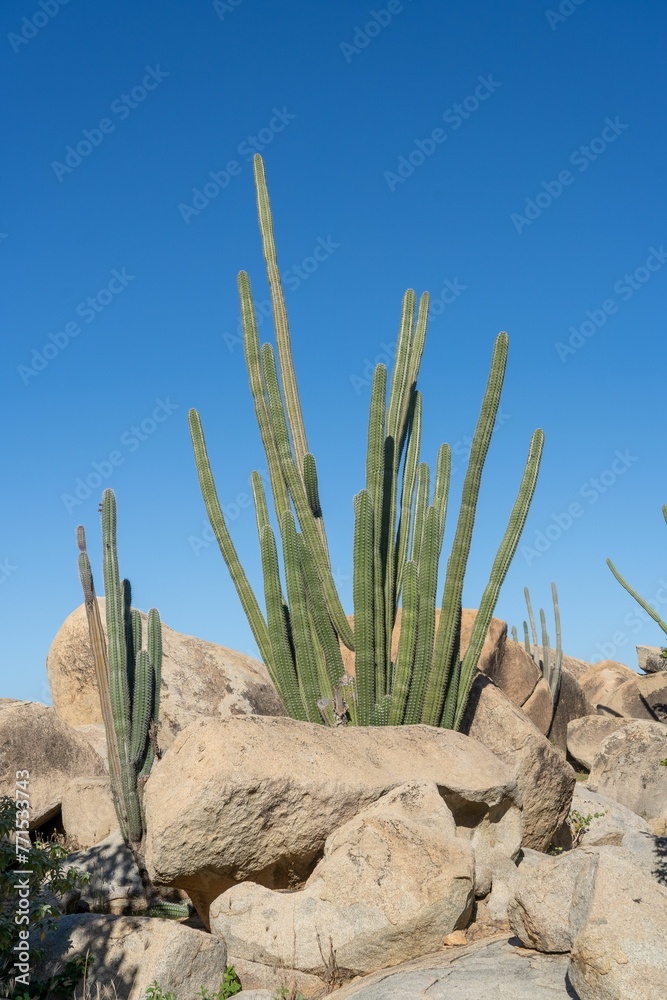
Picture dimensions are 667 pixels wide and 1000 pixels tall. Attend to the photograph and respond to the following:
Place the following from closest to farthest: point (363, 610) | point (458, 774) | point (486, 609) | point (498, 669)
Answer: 1. point (458, 774)
2. point (363, 610)
3. point (486, 609)
4. point (498, 669)

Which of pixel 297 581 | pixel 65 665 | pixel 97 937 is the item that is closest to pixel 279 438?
pixel 297 581

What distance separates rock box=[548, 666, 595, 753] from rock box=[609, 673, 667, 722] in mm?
1047

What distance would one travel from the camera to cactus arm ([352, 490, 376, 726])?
8.13 meters

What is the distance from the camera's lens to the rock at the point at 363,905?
5699 millimetres

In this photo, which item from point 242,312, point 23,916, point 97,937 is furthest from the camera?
point 242,312

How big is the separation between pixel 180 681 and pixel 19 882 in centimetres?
860

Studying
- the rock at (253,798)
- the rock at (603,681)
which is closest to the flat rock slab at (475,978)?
the rock at (253,798)

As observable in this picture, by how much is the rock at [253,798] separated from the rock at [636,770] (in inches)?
273

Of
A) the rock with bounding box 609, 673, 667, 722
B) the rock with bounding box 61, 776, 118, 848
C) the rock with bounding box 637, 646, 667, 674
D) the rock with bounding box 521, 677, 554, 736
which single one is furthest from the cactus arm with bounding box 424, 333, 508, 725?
the rock with bounding box 637, 646, 667, 674

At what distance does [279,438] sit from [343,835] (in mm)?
4268

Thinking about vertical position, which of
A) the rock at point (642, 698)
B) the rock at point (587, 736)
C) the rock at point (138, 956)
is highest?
the rock at point (642, 698)

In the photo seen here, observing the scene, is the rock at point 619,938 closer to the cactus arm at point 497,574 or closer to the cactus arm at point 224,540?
the cactus arm at point 497,574

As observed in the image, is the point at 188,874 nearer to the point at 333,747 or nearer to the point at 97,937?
the point at 97,937

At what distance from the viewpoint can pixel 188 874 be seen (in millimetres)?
6320
